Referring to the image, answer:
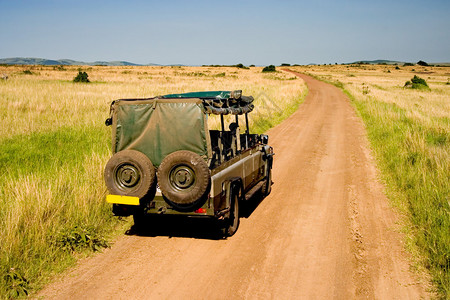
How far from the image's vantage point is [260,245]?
623 centimetres

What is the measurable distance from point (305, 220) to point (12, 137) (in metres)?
9.70

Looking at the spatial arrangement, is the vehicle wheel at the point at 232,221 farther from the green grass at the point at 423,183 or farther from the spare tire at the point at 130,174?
the green grass at the point at 423,183

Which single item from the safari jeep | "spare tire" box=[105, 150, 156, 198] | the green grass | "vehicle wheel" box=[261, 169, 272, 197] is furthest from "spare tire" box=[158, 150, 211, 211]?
the green grass

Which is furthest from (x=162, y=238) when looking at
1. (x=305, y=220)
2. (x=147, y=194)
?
(x=305, y=220)

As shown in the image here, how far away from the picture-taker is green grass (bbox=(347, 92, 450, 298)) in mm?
5586

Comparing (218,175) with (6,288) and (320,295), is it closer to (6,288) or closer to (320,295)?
(320,295)

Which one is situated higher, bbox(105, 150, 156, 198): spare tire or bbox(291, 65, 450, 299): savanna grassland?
bbox(105, 150, 156, 198): spare tire

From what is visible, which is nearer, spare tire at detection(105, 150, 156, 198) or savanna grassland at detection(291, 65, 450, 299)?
savanna grassland at detection(291, 65, 450, 299)

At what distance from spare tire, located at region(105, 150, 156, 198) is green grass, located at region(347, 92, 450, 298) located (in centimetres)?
453

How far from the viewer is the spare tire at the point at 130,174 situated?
5793 mm

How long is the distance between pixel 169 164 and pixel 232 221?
72.7 inches

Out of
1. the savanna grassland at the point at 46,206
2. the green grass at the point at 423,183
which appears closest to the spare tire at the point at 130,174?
the savanna grassland at the point at 46,206

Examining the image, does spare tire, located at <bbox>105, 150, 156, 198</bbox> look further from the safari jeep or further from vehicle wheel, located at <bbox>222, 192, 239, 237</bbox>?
vehicle wheel, located at <bbox>222, 192, 239, 237</bbox>

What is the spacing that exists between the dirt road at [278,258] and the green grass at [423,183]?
37cm
